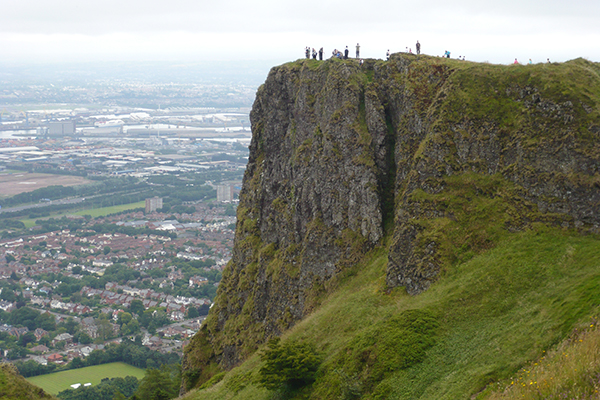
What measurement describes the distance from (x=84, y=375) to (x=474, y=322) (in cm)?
8134

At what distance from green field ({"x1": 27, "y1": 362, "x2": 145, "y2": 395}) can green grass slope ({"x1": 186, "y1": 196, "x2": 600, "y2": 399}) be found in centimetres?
6417

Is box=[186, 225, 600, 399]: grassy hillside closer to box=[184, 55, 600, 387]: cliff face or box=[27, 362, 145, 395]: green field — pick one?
box=[184, 55, 600, 387]: cliff face

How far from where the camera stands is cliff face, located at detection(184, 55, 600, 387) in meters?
32.8

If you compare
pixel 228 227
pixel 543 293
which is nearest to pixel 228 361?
pixel 543 293

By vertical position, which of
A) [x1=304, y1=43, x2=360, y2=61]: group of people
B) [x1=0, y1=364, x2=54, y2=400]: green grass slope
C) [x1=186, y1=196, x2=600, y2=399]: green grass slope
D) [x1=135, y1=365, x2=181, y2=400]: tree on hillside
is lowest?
[x1=135, y1=365, x2=181, y2=400]: tree on hillside

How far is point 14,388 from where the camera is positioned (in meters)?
41.5

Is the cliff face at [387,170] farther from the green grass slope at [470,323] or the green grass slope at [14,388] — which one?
the green grass slope at [14,388]

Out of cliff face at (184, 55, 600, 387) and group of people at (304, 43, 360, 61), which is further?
group of people at (304, 43, 360, 61)

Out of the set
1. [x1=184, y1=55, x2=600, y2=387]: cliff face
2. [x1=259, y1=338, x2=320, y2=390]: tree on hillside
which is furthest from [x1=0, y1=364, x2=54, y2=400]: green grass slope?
[x1=259, y1=338, x2=320, y2=390]: tree on hillside

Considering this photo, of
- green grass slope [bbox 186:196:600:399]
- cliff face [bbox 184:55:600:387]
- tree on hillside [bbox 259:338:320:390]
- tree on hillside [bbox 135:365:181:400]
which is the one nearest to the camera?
green grass slope [bbox 186:196:600:399]

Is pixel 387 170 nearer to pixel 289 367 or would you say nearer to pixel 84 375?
pixel 289 367

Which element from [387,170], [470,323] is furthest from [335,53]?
[470,323]

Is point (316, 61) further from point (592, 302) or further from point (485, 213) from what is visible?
point (592, 302)

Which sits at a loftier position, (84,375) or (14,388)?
(14,388)
